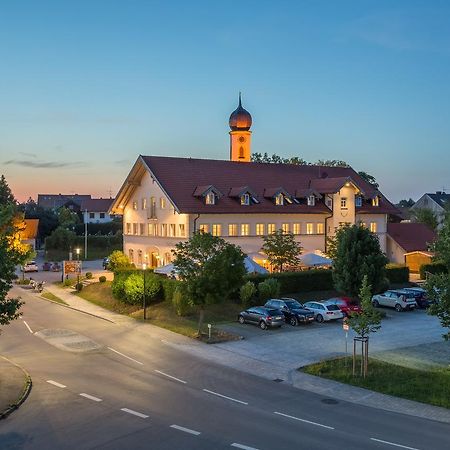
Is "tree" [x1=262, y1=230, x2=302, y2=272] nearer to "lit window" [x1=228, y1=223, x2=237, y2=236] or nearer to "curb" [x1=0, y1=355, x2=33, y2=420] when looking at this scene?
"lit window" [x1=228, y1=223, x2=237, y2=236]

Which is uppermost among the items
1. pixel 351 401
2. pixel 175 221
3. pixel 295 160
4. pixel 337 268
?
pixel 295 160

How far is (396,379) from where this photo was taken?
23.8 metres

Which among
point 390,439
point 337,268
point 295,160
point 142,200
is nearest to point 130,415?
point 390,439

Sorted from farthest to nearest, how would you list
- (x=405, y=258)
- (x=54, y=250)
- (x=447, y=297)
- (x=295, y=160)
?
(x=295, y=160) < (x=54, y=250) < (x=405, y=258) < (x=447, y=297)

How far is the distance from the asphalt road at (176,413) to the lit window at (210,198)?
2631 centimetres

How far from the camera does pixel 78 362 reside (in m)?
27.2

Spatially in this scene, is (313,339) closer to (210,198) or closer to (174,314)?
(174,314)

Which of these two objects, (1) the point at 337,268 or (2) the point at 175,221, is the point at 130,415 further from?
(2) the point at 175,221

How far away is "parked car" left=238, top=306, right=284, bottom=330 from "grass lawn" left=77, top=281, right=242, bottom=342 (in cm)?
202

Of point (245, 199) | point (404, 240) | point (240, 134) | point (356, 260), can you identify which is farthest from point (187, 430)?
point (240, 134)

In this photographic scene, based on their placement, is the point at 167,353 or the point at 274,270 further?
the point at 274,270

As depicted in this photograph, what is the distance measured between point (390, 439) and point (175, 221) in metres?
38.4

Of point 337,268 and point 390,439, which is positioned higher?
point 337,268

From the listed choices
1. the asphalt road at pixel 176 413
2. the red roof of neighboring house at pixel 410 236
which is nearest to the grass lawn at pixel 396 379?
the asphalt road at pixel 176 413
